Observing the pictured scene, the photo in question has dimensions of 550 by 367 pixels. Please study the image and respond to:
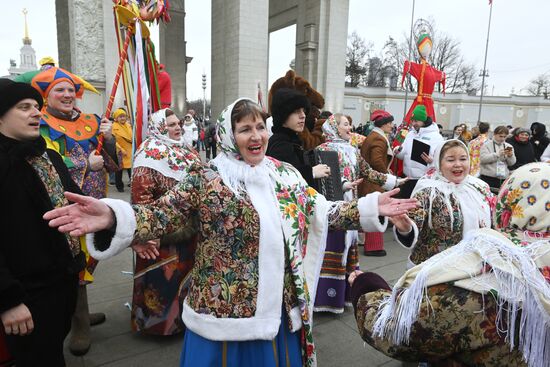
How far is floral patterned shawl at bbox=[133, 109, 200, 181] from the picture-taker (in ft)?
10.2

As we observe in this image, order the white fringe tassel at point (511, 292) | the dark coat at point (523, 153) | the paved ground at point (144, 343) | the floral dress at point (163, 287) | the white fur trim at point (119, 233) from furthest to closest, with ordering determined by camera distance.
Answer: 1. the dark coat at point (523, 153)
2. the floral dress at point (163, 287)
3. the paved ground at point (144, 343)
4. the white fur trim at point (119, 233)
5. the white fringe tassel at point (511, 292)

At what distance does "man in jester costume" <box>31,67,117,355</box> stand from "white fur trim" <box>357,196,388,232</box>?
2185mm

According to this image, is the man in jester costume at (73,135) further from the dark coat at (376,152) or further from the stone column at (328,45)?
the stone column at (328,45)

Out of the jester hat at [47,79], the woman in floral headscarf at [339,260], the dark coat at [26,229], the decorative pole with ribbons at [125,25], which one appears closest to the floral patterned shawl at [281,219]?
the dark coat at [26,229]

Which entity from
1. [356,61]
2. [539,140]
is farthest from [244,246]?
[356,61]

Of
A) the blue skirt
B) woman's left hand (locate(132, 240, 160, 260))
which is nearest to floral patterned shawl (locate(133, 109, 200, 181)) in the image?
woman's left hand (locate(132, 240, 160, 260))

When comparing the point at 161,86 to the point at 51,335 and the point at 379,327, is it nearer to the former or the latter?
the point at 51,335

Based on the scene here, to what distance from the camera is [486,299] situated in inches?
48.3

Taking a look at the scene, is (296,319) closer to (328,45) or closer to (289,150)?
(289,150)

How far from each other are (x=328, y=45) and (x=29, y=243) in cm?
1549

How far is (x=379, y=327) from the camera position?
138 centimetres

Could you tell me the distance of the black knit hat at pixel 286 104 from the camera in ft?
10.6

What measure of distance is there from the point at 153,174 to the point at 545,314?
8.78ft

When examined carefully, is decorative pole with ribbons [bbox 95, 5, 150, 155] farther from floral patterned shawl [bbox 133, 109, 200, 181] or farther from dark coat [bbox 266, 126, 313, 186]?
dark coat [bbox 266, 126, 313, 186]
